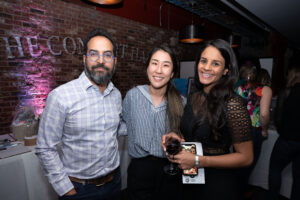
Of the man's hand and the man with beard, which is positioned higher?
the man with beard

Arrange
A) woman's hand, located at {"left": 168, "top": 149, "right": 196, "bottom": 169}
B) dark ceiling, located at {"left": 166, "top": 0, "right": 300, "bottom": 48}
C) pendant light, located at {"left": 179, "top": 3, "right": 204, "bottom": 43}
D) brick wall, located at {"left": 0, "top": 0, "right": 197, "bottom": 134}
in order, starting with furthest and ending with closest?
dark ceiling, located at {"left": 166, "top": 0, "right": 300, "bottom": 48}
pendant light, located at {"left": 179, "top": 3, "right": 204, "bottom": 43}
brick wall, located at {"left": 0, "top": 0, "right": 197, "bottom": 134}
woman's hand, located at {"left": 168, "top": 149, "right": 196, "bottom": 169}

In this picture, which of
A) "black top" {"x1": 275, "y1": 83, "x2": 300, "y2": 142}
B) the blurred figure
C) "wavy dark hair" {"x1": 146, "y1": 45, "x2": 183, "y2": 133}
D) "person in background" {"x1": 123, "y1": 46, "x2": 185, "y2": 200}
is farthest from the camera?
the blurred figure

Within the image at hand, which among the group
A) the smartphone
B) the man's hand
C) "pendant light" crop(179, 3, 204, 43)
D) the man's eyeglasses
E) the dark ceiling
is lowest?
the man's hand

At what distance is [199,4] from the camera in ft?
17.6

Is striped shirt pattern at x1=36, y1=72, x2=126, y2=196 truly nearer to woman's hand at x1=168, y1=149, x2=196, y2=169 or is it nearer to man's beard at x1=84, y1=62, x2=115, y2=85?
man's beard at x1=84, y1=62, x2=115, y2=85

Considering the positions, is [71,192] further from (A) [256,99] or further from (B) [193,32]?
(B) [193,32]

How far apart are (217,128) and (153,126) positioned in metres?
0.53

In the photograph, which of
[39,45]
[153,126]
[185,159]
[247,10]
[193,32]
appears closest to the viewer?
[185,159]

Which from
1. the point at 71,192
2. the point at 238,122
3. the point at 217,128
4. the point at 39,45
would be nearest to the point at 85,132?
the point at 71,192

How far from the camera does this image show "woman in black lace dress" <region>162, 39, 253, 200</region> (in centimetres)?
120

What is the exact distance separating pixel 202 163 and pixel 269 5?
518cm

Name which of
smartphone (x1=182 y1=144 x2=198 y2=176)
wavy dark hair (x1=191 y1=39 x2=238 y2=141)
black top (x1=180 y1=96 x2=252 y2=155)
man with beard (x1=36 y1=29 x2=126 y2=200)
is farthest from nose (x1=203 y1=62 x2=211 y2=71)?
man with beard (x1=36 y1=29 x2=126 y2=200)

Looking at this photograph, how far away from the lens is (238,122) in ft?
3.95

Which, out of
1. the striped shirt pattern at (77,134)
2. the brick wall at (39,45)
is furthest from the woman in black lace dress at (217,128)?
the brick wall at (39,45)
